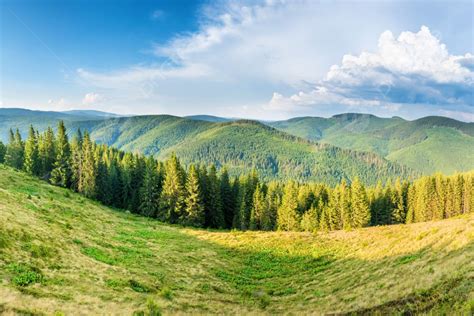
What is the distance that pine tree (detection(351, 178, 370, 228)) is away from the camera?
86.6m

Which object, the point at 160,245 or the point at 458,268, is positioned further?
the point at 160,245

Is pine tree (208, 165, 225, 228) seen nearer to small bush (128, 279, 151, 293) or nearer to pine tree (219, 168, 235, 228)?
pine tree (219, 168, 235, 228)

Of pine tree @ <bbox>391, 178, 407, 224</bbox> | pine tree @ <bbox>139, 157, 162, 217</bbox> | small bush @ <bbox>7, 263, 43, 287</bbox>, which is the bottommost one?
pine tree @ <bbox>391, 178, 407, 224</bbox>

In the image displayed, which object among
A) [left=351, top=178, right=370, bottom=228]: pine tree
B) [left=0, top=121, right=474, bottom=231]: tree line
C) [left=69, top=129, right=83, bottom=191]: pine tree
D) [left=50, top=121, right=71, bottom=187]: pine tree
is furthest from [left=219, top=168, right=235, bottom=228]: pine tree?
[left=50, top=121, right=71, bottom=187]: pine tree

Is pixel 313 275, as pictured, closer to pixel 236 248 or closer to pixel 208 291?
pixel 208 291

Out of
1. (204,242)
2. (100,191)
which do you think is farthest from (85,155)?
(204,242)

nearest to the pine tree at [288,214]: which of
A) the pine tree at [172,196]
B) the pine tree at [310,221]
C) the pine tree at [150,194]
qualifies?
the pine tree at [310,221]

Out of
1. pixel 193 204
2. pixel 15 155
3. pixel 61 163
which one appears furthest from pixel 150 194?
pixel 15 155

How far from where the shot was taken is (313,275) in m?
30.0

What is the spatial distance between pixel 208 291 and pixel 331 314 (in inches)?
466

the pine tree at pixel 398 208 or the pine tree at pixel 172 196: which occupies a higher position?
the pine tree at pixel 172 196

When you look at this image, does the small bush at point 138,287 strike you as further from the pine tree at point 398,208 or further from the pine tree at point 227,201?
the pine tree at point 398,208

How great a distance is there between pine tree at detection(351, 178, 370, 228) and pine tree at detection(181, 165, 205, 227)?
46.6m

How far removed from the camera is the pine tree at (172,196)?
Result: 246ft
